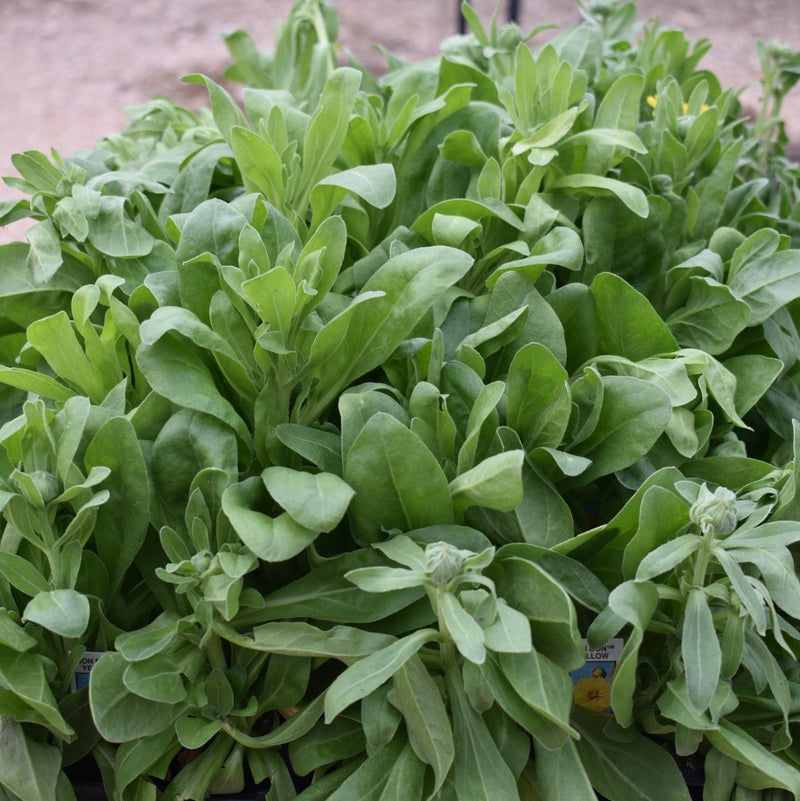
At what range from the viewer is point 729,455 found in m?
0.84

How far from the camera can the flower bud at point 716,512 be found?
25.3 inches

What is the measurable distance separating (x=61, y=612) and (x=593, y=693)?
1.39ft

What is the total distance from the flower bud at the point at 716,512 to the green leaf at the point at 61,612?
0.43 meters

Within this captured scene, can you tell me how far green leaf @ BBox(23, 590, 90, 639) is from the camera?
0.65m

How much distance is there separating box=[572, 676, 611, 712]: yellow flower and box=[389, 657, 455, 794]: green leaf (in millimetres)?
133

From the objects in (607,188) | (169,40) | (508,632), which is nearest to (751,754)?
(508,632)

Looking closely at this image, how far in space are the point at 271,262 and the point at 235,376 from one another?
11 cm

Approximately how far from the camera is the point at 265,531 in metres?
0.67

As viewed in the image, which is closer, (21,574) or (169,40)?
(21,574)

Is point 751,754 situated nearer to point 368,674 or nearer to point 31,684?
point 368,674

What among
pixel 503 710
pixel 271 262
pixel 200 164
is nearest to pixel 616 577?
pixel 503 710

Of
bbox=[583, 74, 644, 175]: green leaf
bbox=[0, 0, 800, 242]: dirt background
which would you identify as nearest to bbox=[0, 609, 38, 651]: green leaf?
bbox=[583, 74, 644, 175]: green leaf

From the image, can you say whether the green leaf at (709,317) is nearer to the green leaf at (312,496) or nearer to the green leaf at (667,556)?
the green leaf at (667,556)

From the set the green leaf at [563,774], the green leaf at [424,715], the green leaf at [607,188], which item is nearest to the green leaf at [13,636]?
the green leaf at [424,715]
